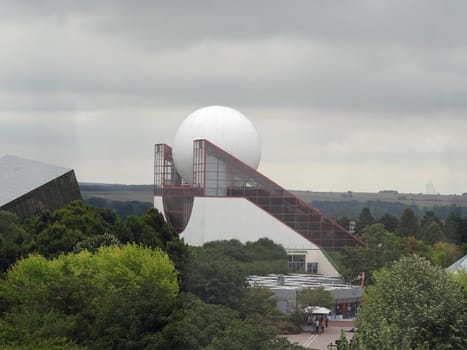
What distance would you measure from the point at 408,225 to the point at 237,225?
687 centimetres

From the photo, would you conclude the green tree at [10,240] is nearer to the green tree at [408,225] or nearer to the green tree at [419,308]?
the green tree at [419,308]

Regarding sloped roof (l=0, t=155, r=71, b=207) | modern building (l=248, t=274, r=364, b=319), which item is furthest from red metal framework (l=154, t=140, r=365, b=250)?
sloped roof (l=0, t=155, r=71, b=207)

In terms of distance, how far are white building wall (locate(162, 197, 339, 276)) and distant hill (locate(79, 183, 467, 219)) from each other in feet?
4.71

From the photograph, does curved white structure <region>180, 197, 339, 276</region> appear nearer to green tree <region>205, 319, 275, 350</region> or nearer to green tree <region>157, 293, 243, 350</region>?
green tree <region>157, 293, 243, 350</region>

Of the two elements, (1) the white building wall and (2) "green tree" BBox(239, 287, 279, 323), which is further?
(1) the white building wall

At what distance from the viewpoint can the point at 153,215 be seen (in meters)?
27.0

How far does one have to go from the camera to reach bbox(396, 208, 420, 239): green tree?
3123 centimetres

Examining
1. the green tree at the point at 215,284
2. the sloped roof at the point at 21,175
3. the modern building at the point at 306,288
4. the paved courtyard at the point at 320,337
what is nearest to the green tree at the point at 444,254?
the modern building at the point at 306,288

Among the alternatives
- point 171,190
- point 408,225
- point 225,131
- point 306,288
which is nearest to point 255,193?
point 225,131

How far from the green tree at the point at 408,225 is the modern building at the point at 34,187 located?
49.5 feet

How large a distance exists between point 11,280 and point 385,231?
15.9 meters

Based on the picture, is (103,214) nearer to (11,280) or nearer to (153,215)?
(153,215)

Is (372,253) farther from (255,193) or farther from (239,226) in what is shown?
(255,193)

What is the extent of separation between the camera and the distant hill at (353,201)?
2959cm
